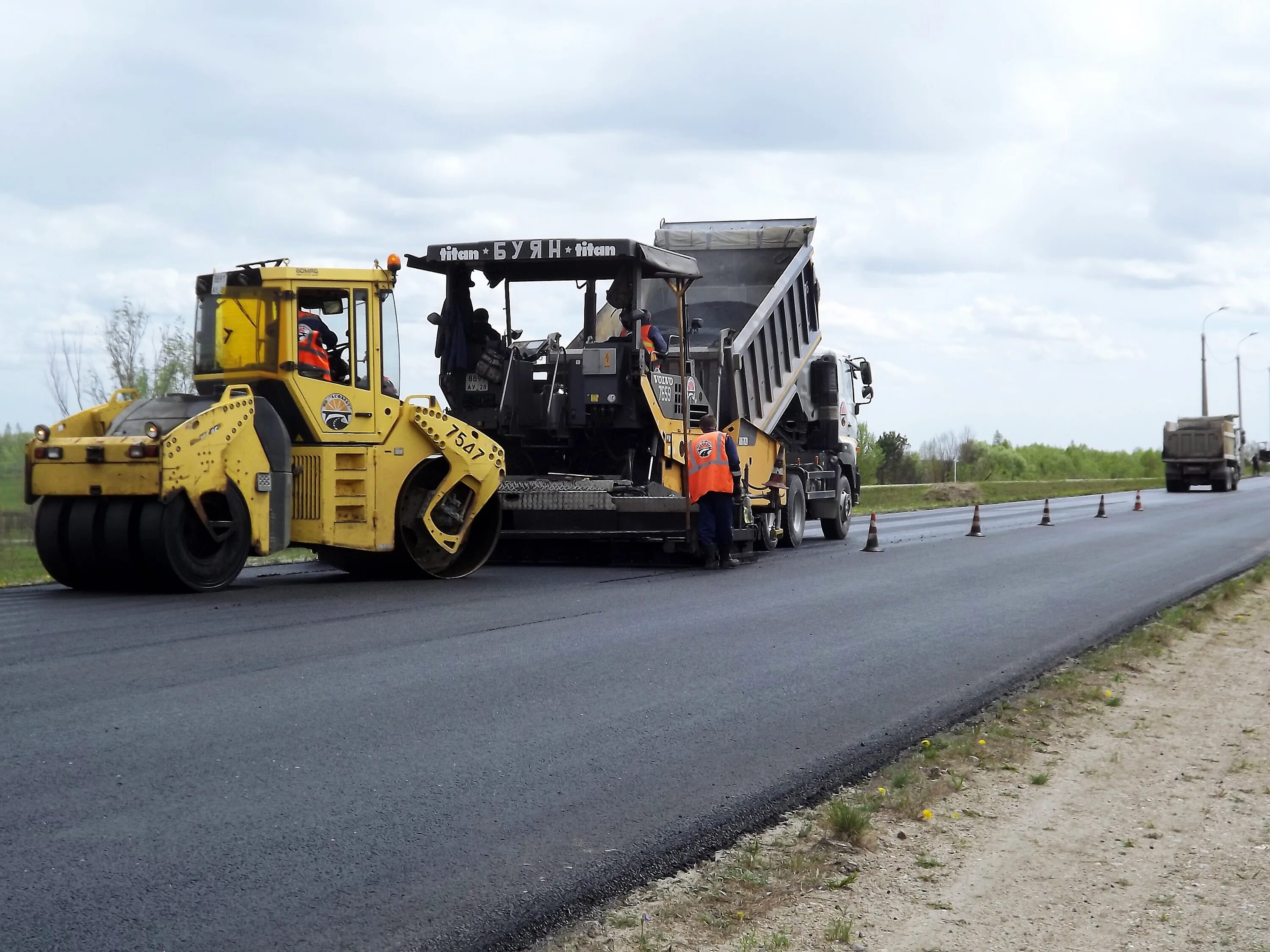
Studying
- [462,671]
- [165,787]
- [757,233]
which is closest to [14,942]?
[165,787]

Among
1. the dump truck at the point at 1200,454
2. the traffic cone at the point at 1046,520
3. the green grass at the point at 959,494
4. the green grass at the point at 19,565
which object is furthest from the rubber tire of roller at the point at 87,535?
the dump truck at the point at 1200,454

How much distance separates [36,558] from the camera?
16.5 meters

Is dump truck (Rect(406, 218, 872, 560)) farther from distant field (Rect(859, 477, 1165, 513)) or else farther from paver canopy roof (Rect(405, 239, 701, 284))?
distant field (Rect(859, 477, 1165, 513))

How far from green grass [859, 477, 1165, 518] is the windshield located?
73.3 feet

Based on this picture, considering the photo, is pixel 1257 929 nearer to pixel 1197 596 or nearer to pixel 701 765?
pixel 701 765

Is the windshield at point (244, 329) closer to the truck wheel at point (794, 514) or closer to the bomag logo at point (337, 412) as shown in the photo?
the bomag logo at point (337, 412)

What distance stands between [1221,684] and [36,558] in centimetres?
1319

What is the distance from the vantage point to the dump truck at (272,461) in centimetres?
1066

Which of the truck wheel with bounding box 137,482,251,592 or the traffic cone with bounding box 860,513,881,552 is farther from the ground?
the truck wheel with bounding box 137,482,251,592

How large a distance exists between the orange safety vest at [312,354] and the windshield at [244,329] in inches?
9.9

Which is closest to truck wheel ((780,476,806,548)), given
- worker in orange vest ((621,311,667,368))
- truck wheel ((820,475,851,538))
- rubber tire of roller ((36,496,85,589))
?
truck wheel ((820,475,851,538))

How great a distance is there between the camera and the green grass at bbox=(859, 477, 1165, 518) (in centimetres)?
3991

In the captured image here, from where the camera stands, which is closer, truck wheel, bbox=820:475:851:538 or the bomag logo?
the bomag logo

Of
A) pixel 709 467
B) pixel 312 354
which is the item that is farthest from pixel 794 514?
pixel 312 354
